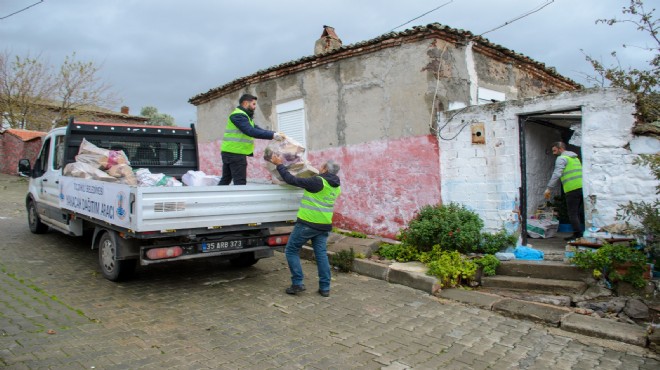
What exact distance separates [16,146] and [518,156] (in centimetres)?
2162

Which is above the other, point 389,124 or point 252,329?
point 389,124

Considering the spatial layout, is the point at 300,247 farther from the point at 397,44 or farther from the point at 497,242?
the point at 397,44

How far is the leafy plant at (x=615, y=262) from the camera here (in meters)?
5.06

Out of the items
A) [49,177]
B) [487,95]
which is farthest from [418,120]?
[49,177]

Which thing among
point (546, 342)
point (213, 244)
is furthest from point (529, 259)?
point (213, 244)

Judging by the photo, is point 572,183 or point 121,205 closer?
point 121,205

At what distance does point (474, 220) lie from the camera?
683cm

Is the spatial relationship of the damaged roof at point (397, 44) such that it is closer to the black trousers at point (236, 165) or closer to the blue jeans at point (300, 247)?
the black trousers at point (236, 165)

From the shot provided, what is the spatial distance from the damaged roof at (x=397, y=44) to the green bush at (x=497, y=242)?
347 cm

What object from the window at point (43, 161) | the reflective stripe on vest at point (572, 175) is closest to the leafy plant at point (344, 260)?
the reflective stripe on vest at point (572, 175)

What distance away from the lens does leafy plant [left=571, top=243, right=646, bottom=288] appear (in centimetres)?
506

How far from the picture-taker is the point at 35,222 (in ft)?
28.0

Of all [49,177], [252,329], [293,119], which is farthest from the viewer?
[293,119]

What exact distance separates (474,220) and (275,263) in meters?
3.15
